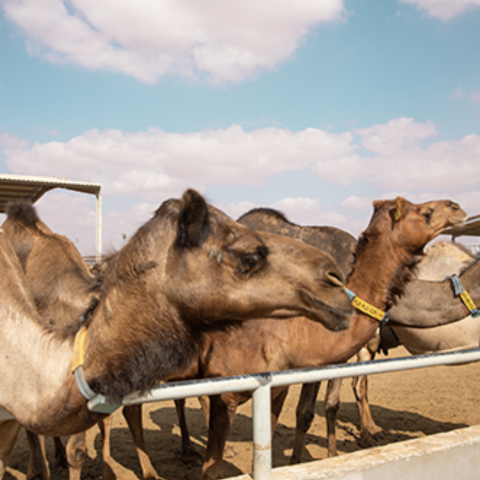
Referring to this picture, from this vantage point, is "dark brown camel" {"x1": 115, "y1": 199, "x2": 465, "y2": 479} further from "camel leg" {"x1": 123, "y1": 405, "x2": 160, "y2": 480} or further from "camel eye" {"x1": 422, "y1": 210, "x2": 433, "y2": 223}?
"camel leg" {"x1": 123, "y1": 405, "x2": 160, "y2": 480}

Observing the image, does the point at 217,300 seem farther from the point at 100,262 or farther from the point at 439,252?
the point at 439,252

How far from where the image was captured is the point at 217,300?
172cm

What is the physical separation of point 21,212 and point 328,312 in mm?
3721

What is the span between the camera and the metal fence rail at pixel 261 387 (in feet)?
5.51

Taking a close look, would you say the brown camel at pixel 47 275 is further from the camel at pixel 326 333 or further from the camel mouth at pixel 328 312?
the camel mouth at pixel 328 312

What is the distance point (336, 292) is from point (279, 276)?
250 mm

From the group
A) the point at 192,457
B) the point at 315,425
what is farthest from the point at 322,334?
the point at 315,425

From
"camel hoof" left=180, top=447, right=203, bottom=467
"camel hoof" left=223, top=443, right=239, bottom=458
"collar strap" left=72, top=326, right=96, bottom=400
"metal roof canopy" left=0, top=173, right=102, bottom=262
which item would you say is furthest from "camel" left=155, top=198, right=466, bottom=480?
"metal roof canopy" left=0, top=173, right=102, bottom=262

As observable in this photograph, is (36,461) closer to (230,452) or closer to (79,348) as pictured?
(230,452)

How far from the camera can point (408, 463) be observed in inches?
86.0

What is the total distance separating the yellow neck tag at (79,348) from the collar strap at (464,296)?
401 centimetres

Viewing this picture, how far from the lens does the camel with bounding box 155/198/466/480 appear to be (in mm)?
3059

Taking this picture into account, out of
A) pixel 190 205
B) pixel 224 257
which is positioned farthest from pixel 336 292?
pixel 190 205

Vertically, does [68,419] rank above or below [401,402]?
above
